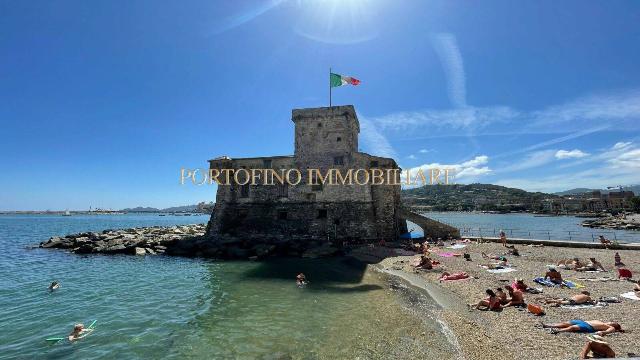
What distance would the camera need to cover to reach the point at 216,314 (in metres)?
13.7

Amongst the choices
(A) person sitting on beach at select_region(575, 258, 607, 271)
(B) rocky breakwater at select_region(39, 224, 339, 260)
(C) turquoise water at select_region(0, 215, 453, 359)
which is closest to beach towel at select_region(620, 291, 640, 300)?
(A) person sitting on beach at select_region(575, 258, 607, 271)

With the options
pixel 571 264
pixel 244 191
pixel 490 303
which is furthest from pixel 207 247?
pixel 571 264

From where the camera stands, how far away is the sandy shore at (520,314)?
348 inches

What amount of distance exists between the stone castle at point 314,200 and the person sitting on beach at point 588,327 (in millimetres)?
20544

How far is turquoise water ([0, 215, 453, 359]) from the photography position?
33.3 feet

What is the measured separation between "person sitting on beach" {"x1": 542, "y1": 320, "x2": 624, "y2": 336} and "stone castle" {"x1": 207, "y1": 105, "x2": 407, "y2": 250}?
20.5m

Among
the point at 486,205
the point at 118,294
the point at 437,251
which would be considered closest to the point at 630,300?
the point at 437,251

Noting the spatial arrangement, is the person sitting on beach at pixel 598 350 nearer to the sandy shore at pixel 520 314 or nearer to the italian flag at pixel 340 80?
the sandy shore at pixel 520 314

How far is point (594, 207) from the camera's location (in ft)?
406

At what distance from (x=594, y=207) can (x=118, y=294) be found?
518ft

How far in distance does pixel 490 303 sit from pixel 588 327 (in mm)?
3547

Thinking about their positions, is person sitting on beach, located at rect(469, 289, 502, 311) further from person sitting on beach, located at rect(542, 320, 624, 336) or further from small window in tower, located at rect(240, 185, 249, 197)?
small window in tower, located at rect(240, 185, 249, 197)

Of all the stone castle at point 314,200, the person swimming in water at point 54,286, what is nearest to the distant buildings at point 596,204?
the stone castle at point 314,200

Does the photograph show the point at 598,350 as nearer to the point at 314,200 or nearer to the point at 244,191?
the point at 314,200
